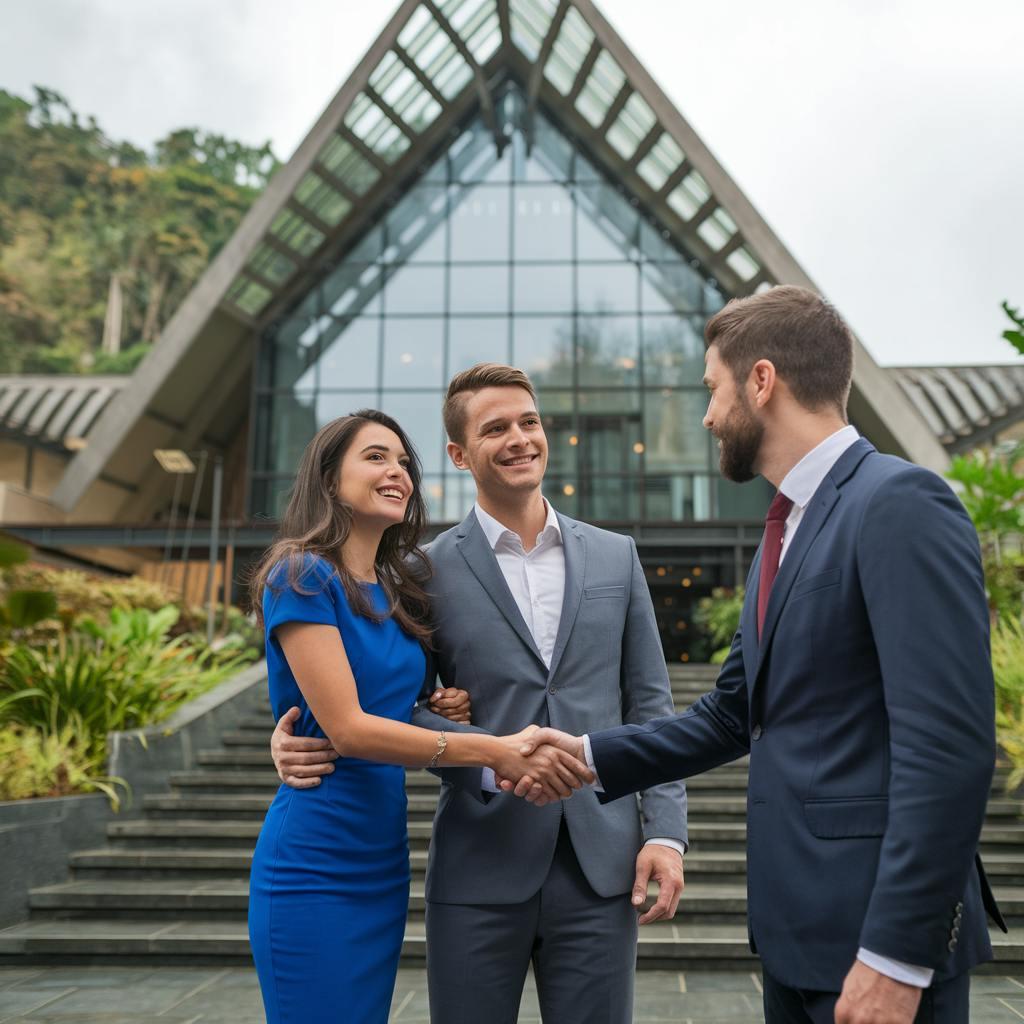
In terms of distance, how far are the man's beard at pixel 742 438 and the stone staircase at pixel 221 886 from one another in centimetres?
443

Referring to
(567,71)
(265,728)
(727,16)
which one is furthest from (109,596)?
(727,16)

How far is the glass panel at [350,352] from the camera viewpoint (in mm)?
21562

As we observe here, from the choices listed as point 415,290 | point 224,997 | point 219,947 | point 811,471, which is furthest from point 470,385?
point 415,290

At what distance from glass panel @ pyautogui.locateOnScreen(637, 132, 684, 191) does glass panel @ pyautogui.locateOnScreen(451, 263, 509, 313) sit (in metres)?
3.59

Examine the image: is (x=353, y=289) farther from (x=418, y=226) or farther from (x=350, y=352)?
(x=418, y=226)

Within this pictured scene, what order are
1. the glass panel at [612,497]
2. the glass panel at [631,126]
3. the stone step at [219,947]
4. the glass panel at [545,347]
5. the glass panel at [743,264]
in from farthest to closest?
the glass panel at [545,347] → the glass panel at [612,497] → the glass panel at [743,264] → the glass panel at [631,126] → the stone step at [219,947]

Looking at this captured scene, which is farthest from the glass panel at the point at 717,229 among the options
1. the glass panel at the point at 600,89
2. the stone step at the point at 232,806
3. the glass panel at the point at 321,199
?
the stone step at the point at 232,806

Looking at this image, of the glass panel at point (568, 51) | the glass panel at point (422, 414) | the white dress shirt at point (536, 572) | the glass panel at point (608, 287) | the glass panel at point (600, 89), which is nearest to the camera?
the white dress shirt at point (536, 572)

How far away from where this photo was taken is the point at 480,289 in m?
21.7

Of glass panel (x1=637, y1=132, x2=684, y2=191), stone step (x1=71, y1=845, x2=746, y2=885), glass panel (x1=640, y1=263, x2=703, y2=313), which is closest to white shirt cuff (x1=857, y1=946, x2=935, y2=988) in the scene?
stone step (x1=71, y1=845, x2=746, y2=885)

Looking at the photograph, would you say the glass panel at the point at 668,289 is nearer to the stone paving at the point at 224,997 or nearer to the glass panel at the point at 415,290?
the glass panel at the point at 415,290

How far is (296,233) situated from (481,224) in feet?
13.2

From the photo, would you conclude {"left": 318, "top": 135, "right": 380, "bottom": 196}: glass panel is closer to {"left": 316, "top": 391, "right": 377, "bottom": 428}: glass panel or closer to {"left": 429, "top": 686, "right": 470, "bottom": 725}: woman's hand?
{"left": 316, "top": 391, "right": 377, "bottom": 428}: glass panel

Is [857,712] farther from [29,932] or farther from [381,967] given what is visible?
[29,932]
